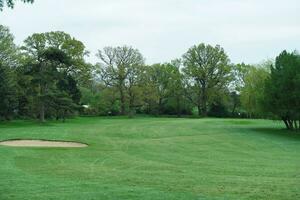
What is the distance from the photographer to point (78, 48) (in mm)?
70938

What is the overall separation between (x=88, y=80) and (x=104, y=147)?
157ft

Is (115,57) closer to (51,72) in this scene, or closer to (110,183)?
(51,72)

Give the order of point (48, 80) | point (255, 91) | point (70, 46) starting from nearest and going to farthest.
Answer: point (255, 91), point (48, 80), point (70, 46)

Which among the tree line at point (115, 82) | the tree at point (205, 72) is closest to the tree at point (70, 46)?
the tree line at point (115, 82)

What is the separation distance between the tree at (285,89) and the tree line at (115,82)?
469 cm

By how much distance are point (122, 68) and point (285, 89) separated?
42400mm

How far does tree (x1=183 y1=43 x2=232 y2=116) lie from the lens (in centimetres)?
8544

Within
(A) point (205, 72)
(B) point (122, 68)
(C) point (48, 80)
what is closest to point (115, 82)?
(B) point (122, 68)

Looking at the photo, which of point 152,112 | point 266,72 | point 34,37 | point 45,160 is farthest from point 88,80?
point 45,160

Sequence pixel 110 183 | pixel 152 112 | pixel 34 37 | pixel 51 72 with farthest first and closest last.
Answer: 1. pixel 152 112
2. pixel 34 37
3. pixel 51 72
4. pixel 110 183

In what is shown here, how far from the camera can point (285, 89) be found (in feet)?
139

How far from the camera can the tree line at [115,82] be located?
54.9 m

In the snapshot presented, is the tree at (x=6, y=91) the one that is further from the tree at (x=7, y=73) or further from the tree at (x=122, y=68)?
the tree at (x=122, y=68)

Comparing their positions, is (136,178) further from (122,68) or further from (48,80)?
(122,68)
